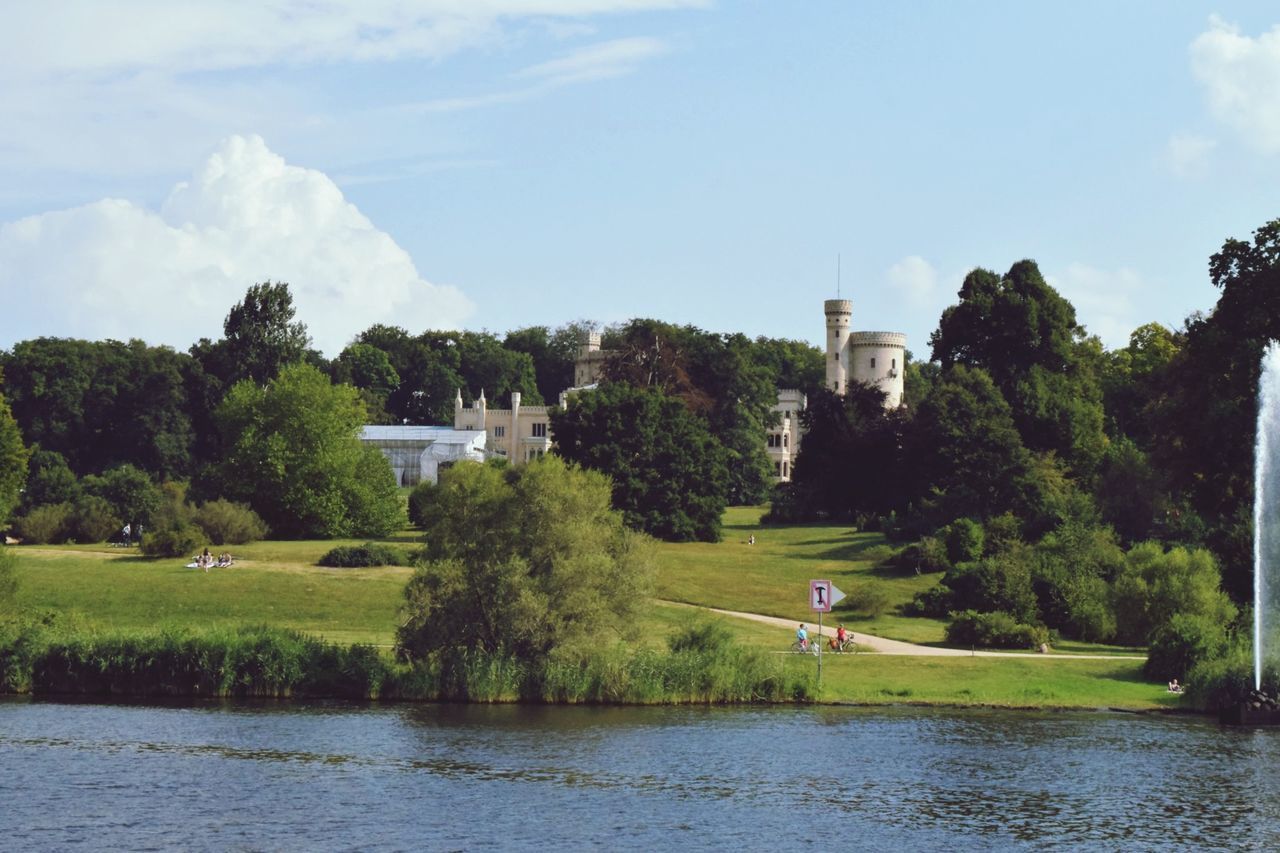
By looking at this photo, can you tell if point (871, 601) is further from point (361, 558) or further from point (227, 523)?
point (227, 523)

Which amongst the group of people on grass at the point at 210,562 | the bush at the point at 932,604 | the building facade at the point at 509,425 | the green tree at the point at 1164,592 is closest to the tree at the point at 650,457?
the group of people on grass at the point at 210,562

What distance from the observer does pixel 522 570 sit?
163ft

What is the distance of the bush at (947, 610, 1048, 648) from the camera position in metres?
61.8

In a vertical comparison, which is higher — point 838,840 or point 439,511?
point 439,511

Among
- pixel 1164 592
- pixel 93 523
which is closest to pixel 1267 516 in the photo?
pixel 1164 592

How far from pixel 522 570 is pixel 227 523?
3922cm

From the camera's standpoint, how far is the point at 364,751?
40062 mm

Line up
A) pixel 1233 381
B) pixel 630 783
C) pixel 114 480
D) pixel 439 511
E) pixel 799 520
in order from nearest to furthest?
pixel 630 783
pixel 439 511
pixel 1233 381
pixel 114 480
pixel 799 520

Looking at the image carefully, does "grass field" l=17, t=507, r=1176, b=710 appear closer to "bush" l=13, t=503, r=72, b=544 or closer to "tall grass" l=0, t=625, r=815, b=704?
"tall grass" l=0, t=625, r=815, b=704

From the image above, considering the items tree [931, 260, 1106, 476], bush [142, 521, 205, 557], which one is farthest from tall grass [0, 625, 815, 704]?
tree [931, 260, 1106, 476]

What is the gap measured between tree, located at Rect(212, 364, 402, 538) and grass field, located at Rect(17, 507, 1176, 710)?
364 cm

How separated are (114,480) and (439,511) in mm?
52361

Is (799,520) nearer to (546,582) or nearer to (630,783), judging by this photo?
(546,582)

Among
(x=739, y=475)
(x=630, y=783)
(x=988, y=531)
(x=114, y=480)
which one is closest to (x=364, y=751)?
(x=630, y=783)
